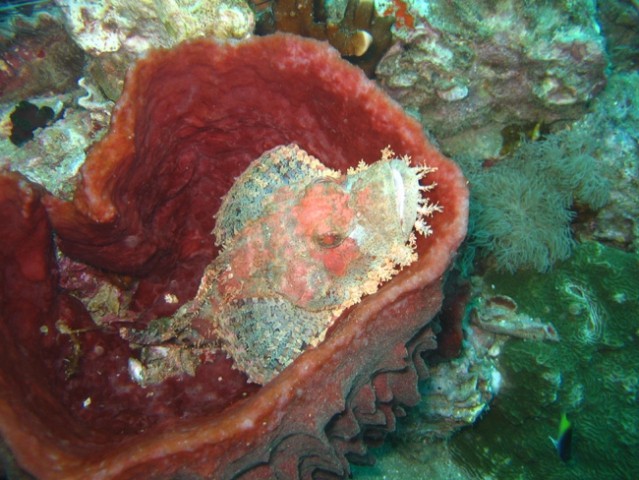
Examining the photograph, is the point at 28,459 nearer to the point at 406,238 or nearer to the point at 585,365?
the point at 406,238

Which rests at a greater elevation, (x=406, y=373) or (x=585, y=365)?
(x=406, y=373)

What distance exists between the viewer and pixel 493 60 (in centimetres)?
457

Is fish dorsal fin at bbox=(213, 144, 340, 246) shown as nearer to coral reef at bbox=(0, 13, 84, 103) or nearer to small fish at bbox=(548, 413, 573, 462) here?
coral reef at bbox=(0, 13, 84, 103)

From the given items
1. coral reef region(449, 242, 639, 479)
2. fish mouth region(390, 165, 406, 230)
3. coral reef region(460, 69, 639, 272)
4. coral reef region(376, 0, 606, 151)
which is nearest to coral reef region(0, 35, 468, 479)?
fish mouth region(390, 165, 406, 230)

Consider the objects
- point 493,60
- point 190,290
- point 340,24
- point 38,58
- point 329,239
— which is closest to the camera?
point 329,239

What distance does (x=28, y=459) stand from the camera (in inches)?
75.7

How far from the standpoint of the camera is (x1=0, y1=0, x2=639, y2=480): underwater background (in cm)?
405

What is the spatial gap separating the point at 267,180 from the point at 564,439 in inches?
167

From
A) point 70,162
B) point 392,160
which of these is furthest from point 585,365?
point 70,162

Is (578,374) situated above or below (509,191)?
below

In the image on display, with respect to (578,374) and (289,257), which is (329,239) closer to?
(289,257)

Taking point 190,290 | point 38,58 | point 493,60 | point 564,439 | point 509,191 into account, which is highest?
point 493,60

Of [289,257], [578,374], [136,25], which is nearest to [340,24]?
[136,25]

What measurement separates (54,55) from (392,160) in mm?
3689
